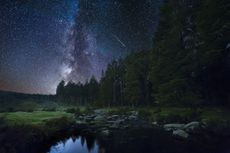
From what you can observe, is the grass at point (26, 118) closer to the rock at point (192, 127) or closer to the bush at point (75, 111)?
the bush at point (75, 111)

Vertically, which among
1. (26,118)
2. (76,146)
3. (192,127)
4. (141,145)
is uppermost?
(26,118)

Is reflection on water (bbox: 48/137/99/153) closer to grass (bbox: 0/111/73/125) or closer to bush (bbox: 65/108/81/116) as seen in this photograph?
grass (bbox: 0/111/73/125)

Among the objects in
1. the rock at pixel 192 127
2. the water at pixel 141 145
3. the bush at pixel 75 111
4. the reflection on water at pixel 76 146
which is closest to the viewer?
the water at pixel 141 145

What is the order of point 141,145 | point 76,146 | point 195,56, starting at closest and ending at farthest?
point 141,145
point 76,146
point 195,56

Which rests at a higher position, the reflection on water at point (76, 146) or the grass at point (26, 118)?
the grass at point (26, 118)

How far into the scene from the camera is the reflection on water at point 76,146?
28.8ft

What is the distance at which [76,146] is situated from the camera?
9625 mm

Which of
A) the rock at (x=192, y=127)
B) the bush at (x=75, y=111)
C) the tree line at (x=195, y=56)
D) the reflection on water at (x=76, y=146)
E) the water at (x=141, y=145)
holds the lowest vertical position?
the reflection on water at (x=76, y=146)

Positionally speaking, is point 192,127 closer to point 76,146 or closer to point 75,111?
point 76,146

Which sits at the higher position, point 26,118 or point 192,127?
point 26,118

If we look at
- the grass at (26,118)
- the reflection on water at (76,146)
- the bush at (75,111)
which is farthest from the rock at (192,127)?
the bush at (75,111)

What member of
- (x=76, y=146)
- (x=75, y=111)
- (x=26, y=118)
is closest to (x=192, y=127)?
(x=76, y=146)

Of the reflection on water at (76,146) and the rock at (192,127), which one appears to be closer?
the reflection on water at (76,146)

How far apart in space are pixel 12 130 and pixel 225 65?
16958mm
